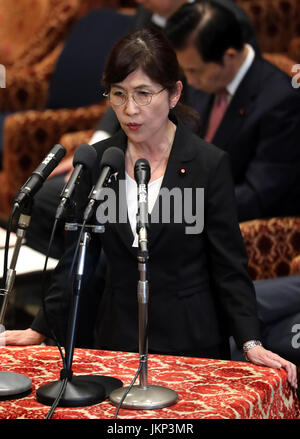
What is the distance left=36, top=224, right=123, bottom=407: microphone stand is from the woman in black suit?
45cm

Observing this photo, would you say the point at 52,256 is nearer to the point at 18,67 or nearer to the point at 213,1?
the point at 213,1

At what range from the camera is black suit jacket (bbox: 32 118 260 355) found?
2.33 meters

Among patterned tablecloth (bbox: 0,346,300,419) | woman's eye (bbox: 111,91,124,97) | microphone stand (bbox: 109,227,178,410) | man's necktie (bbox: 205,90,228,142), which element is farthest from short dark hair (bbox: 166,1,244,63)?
microphone stand (bbox: 109,227,178,410)

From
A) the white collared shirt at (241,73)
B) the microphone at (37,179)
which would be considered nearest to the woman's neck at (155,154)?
the microphone at (37,179)

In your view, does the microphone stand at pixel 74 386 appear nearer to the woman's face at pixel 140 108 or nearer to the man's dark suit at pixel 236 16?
the woman's face at pixel 140 108

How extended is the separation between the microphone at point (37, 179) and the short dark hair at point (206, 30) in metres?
1.72

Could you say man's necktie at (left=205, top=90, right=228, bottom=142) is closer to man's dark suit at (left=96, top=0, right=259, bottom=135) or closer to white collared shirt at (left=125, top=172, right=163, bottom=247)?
man's dark suit at (left=96, top=0, right=259, bottom=135)

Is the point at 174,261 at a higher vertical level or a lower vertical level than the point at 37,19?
lower

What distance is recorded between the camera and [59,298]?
2.38 m

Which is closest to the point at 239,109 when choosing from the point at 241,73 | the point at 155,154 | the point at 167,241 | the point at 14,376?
the point at 241,73

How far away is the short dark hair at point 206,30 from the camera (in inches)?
138

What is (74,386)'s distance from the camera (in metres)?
1.88

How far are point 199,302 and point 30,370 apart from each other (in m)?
0.52

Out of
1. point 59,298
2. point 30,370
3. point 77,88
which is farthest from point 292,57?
point 30,370
